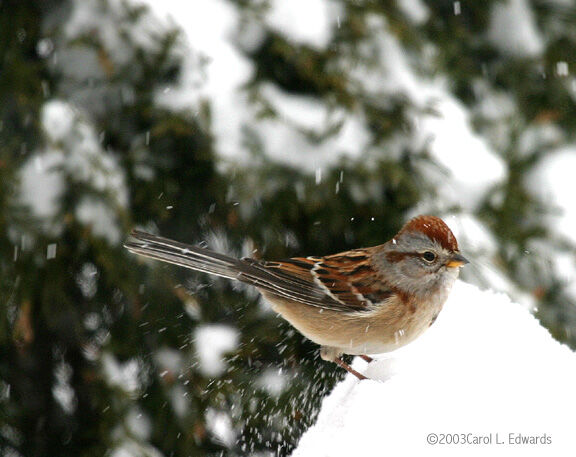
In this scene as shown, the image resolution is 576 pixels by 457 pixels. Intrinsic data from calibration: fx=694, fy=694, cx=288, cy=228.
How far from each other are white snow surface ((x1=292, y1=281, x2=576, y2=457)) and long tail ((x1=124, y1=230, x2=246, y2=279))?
57 centimetres

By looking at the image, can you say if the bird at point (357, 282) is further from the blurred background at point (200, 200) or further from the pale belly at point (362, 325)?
the blurred background at point (200, 200)

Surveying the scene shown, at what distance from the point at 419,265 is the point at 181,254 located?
34.9 inches

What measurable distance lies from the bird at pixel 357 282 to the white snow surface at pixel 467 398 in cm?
18

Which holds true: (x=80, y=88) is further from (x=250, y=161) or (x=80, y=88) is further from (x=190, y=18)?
(x=250, y=161)

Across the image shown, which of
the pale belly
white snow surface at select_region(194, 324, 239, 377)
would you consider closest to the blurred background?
white snow surface at select_region(194, 324, 239, 377)

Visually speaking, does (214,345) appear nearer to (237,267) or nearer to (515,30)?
(237,267)

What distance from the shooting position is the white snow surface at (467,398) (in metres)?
1.67

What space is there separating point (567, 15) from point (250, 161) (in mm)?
1754

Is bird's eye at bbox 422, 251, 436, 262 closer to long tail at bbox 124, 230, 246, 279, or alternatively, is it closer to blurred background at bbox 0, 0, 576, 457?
blurred background at bbox 0, 0, 576, 457

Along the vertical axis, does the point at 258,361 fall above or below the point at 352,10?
below

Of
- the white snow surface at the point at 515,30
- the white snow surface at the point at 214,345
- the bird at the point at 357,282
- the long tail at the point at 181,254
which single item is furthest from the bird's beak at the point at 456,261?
the white snow surface at the point at 515,30

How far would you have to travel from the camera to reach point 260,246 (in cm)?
276

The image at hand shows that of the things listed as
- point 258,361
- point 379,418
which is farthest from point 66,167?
point 379,418

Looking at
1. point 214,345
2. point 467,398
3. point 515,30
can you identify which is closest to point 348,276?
point 214,345
